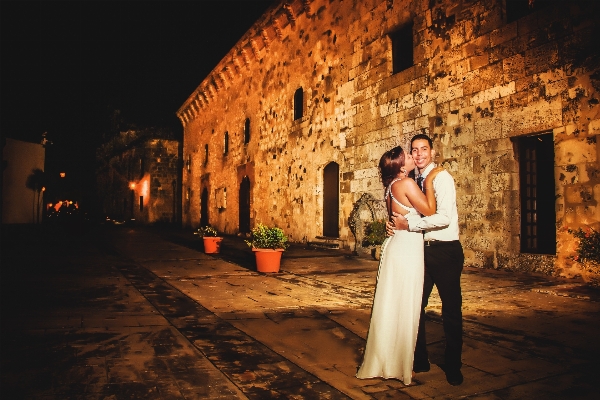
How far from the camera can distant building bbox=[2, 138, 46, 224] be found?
23609 millimetres

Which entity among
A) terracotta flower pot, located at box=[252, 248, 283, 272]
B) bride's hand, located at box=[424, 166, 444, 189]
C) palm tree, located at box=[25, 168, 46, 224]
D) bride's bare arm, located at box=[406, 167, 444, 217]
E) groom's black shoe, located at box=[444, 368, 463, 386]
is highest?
palm tree, located at box=[25, 168, 46, 224]

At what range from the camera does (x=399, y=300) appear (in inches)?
112

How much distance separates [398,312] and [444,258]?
492mm

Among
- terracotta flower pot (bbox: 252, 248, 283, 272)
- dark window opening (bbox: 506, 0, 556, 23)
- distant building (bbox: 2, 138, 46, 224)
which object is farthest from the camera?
distant building (bbox: 2, 138, 46, 224)

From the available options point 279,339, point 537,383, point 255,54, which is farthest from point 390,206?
point 255,54

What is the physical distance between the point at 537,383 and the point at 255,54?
54.2 ft

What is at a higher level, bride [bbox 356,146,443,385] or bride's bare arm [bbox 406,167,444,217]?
bride's bare arm [bbox 406,167,444,217]

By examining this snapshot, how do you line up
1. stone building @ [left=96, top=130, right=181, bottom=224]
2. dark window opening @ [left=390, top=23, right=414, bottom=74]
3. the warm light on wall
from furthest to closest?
1. the warm light on wall
2. stone building @ [left=96, top=130, right=181, bottom=224]
3. dark window opening @ [left=390, top=23, right=414, bottom=74]

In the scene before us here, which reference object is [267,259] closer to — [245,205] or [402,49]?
[402,49]

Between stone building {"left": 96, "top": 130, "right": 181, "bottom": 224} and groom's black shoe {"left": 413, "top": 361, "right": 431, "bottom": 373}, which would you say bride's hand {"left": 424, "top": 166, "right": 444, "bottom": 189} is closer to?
groom's black shoe {"left": 413, "top": 361, "right": 431, "bottom": 373}

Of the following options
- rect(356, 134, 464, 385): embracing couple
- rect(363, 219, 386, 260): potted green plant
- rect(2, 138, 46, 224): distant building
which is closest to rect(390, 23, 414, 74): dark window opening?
rect(363, 219, 386, 260): potted green plant

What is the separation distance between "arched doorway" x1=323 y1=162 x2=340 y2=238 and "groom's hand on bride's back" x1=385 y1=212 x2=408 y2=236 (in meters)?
9.42

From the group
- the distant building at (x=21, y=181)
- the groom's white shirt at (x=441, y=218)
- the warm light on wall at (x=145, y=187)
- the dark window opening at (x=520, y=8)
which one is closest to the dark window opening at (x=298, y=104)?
the dark window opening at (x=520, y=8)

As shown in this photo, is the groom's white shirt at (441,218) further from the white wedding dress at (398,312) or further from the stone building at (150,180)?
the stone building at (150,180)
